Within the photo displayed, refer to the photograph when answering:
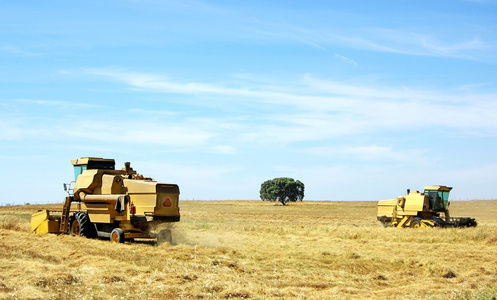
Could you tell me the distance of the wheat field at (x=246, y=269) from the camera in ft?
37.1

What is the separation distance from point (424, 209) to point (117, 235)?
1870 cm

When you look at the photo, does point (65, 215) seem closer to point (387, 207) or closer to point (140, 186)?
point (140, 186)

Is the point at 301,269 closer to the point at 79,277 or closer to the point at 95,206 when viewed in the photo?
the point at 79,277

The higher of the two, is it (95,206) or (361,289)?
(95,206)

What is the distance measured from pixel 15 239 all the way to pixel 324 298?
1484 cm

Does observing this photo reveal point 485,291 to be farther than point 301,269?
No

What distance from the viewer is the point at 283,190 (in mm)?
106438

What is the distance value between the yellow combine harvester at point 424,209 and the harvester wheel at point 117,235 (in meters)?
17.8

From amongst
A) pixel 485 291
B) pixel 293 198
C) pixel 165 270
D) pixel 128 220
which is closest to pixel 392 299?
pixel 485 291

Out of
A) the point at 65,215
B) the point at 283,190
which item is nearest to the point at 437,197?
the point at 65,215

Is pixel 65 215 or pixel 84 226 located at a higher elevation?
pixel 65 215

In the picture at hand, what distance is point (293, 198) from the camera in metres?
107

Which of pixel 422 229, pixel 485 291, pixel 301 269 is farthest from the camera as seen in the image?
pixel 422 229

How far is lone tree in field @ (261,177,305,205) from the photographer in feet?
349
